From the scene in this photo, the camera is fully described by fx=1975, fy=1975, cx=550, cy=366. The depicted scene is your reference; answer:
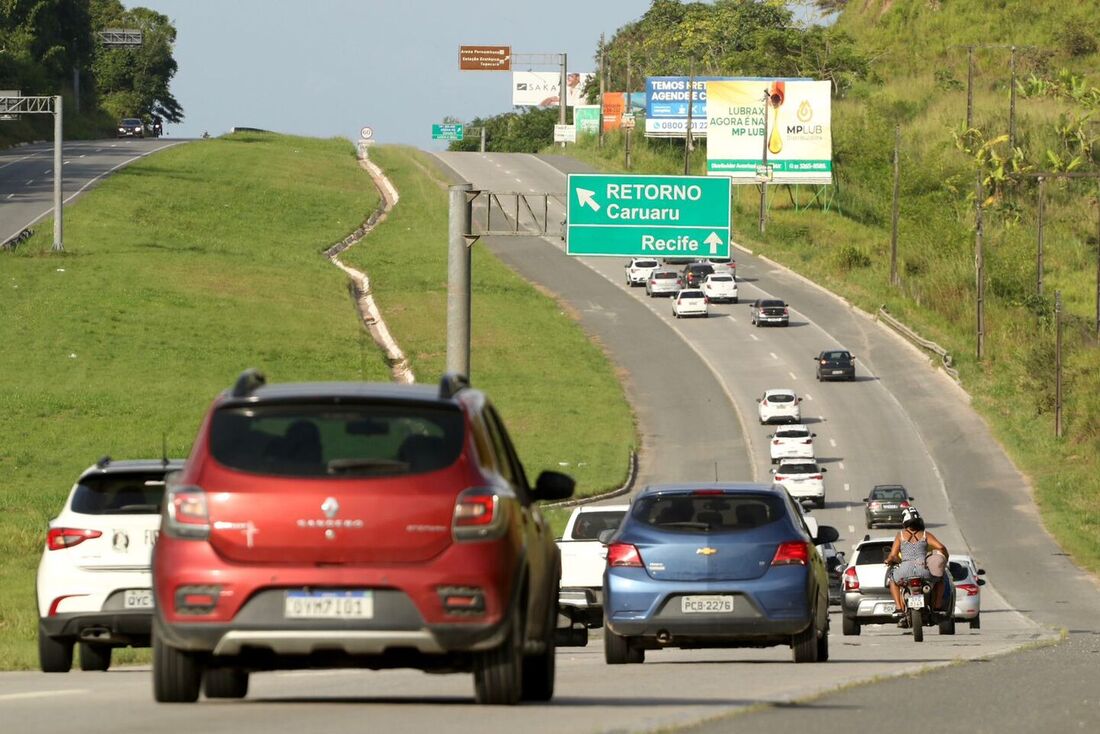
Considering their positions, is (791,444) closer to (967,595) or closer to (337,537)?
(967,595)

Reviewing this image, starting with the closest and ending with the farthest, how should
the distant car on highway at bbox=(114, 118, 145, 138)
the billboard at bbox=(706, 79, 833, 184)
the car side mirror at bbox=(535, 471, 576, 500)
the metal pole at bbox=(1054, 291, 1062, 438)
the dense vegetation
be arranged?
the car side mirror at bbox=(535, 471, 576, 500) < the metal pole at bbox=(1054, 291, 1062, 438) < the billboard at bbox=(706, 79, 833, 184) < the dense vegetation < the distant car on highway at bbox=(114, 118, 145, 138)

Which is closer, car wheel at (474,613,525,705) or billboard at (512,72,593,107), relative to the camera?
car wheel at (474,613,525,705)

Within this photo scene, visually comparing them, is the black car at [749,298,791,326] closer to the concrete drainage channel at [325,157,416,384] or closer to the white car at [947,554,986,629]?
the concrete drainage channel at [325,157,416,384]

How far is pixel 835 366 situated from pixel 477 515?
7046cm

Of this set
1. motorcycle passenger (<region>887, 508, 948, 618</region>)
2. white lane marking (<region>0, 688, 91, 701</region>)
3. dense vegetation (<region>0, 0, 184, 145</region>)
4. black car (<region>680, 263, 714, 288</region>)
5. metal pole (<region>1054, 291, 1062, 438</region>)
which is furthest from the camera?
dense vegetation (<region>0, 0, 184, 145</region>)

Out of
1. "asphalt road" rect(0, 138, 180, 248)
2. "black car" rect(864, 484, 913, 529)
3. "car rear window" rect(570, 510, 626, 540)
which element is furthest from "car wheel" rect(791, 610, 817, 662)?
"asphalt road" rect(0, 138, 180, 248)

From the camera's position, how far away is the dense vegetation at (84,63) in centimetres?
13650

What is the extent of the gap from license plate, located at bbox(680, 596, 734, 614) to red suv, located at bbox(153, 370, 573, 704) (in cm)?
659

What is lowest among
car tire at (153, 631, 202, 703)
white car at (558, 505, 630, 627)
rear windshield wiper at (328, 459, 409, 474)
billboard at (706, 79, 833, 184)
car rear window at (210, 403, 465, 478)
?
white car at (558, 505, 630, 627)

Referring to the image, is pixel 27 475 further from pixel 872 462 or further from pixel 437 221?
pixel 437 221

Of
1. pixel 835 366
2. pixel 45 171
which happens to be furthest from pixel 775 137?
pixel 45 171

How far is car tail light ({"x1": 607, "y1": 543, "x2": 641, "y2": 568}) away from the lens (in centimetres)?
1686

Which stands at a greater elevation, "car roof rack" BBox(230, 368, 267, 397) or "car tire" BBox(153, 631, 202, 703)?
"car roof rack" BBox(230, 368, 267, 397)

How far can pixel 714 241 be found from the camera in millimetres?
41281
